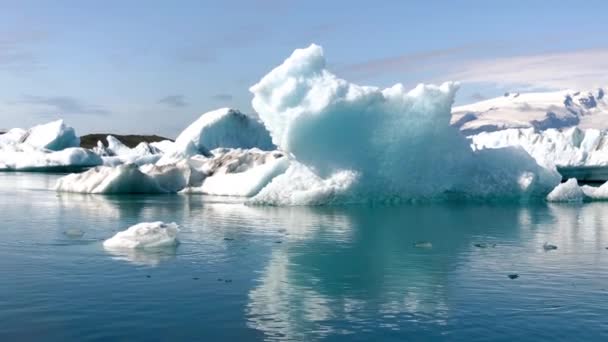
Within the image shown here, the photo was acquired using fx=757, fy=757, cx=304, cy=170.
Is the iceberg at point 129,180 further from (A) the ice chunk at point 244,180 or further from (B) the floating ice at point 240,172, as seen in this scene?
(A) the ice chunk at point 244,180

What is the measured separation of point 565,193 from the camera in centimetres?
2991

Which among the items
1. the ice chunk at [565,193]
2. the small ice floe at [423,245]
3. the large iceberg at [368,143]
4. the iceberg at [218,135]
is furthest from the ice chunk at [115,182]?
the small ice floe at [423,245]

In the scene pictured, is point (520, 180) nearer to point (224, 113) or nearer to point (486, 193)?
point (486, 193)

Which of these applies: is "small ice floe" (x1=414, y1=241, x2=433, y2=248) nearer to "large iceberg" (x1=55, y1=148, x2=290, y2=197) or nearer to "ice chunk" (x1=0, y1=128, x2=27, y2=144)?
"large iceberg" (x1=55, y1=148, x2=290, y2=197)

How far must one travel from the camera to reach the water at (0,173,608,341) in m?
8.41

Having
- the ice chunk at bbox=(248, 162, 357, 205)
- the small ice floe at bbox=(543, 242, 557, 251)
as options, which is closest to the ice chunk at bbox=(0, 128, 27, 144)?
the ice chunk at bbox=(248, 162, 357, 205)

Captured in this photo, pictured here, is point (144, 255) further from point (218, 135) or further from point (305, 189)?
point (218, 135)

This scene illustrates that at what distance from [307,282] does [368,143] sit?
14655 mm

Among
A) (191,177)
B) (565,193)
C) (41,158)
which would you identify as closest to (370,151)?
(565,193)

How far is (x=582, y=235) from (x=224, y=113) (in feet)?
126

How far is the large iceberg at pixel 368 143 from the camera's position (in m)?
24.8

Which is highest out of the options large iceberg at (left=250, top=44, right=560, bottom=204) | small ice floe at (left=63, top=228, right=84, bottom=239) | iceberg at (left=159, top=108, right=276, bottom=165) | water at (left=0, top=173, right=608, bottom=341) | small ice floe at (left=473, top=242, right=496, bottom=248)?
iceberg at (left=159, top=108, right=276, bottom=165)

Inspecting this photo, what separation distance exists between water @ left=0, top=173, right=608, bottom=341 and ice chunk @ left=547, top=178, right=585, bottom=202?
9312 millimetres

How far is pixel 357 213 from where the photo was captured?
23781mm
